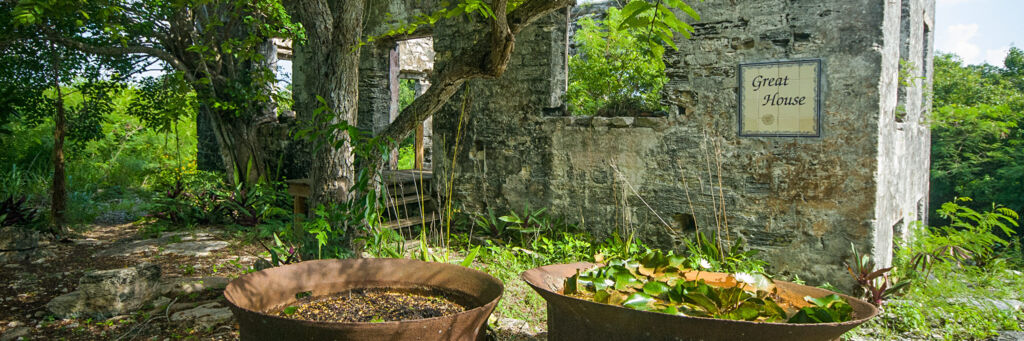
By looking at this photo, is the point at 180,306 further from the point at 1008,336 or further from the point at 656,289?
the point at 1008,336

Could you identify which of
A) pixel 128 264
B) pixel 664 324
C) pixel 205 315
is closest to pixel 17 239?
pixel 128 264

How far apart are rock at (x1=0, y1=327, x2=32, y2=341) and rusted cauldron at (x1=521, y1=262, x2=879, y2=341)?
280 cm

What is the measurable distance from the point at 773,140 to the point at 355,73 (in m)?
3.07

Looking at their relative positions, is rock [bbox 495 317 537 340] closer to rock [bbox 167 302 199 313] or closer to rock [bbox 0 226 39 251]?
rock [bbox 167 302 199 313]

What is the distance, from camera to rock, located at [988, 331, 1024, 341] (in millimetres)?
Result: 3663

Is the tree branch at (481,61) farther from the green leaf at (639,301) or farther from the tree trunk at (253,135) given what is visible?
the tree trunk at (253,135)

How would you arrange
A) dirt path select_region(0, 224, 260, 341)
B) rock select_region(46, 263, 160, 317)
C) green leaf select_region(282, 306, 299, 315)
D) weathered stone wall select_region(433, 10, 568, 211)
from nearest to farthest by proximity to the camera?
green leaf select_region(282, 306, 299, 315) → dirt path select_region(0, 224, 260, 341) → rock select_region(46, 263, 160, 317) → weathered stone wall select_region(433, 10, 568, 211)

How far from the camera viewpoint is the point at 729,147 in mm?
4465

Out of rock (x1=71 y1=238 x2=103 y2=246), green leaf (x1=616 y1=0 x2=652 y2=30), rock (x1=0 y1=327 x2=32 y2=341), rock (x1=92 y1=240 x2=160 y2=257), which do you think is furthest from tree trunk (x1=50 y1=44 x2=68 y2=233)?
green leaf (x1=616 y1=0 x2=652 y2=30)

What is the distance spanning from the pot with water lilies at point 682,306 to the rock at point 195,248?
391cm

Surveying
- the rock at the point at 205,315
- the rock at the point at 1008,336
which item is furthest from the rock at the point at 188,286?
the rock at the point at 1008,336

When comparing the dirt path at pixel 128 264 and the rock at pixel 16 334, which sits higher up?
the dirt path at pixel 128 264

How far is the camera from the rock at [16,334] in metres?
2.96

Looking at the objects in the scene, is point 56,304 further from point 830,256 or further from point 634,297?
point 830,256
